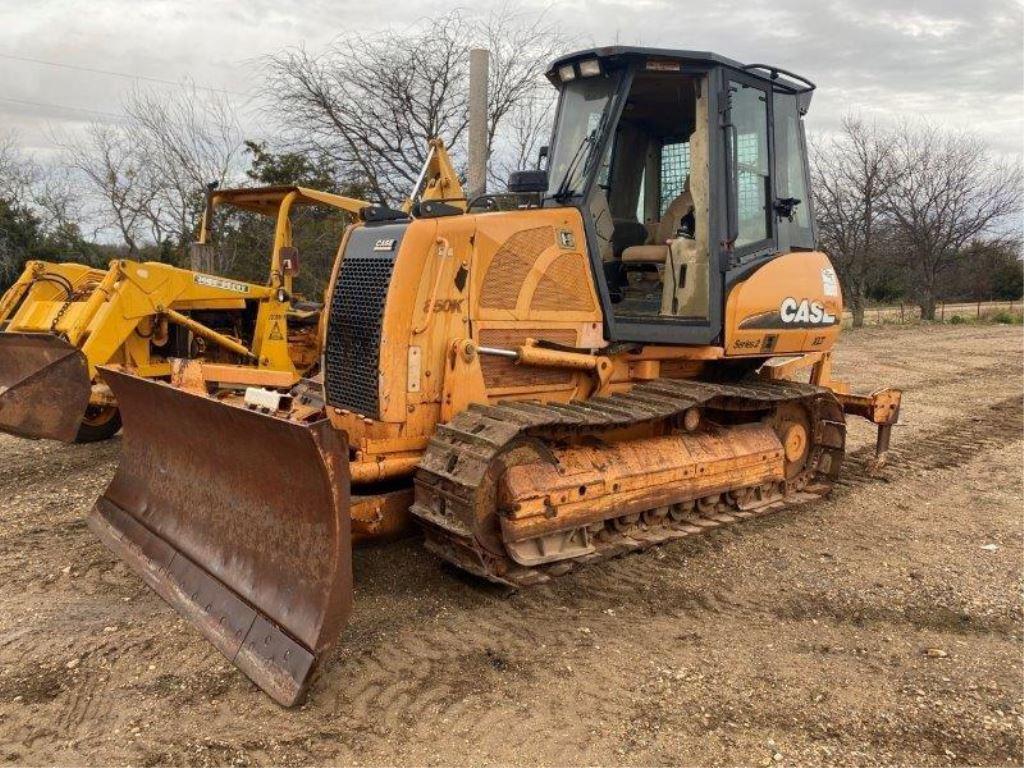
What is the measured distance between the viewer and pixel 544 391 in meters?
4.87

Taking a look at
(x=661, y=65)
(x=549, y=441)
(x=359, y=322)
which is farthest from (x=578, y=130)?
(x=549, y=441)

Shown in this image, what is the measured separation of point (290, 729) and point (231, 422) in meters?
1.51

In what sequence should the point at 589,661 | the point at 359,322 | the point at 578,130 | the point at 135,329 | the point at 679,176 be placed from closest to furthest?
1. the point at 589,661
2. the point at 359,322
3. the point at 578,130
4. the point at 679,176
5. the point at 135,329

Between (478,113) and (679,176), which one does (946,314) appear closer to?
(478,113)

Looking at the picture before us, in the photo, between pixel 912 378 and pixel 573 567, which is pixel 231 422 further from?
pixel 912 378

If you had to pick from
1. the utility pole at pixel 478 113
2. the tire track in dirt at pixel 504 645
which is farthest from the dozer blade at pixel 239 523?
the utility pole at pixel 478 113

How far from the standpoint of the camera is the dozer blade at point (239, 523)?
334cm

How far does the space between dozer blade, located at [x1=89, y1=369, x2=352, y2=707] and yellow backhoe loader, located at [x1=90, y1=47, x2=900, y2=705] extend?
0.01 metres

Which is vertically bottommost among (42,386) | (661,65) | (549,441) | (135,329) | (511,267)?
(549,441)

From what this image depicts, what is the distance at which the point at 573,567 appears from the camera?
174 inches

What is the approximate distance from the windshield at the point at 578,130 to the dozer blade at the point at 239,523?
8.34 feet

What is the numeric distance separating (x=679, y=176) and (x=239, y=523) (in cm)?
403

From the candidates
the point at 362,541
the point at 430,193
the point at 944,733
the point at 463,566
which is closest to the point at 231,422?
the point at 362,541

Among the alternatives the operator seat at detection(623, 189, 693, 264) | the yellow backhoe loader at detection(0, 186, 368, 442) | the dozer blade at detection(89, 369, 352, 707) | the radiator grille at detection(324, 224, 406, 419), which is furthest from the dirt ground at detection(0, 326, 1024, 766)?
the operator seat at detection(623, 189, 693, 264)
